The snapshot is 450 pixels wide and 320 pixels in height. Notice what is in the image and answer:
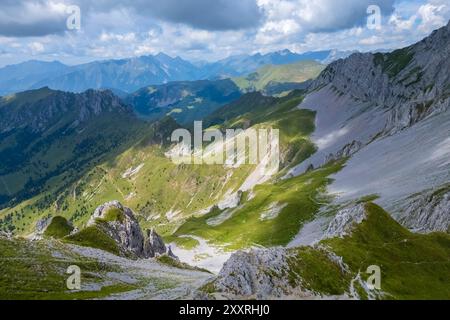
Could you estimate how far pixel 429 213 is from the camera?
11588 cm

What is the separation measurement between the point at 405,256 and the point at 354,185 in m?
118

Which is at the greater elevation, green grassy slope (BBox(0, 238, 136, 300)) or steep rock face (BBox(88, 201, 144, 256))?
green grassy slope (BBox(0, 238, 136, 300))

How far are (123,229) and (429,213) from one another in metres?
82.1

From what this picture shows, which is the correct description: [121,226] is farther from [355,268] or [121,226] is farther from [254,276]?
[254,276]

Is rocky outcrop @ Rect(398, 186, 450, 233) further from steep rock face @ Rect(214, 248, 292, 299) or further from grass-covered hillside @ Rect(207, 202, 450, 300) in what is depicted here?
steep rock face @ Rect(214, 248, 292, 299)

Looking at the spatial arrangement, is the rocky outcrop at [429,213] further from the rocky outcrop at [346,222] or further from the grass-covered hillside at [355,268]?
the rocky outcrop at [346,222]

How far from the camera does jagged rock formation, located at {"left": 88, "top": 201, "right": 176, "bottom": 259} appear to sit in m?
114

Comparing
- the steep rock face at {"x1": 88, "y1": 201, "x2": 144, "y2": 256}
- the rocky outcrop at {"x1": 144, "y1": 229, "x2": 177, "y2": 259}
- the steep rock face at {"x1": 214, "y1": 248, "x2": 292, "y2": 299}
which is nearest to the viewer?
the steep rock face at {"x1": 214, "y1": 248, "x2": 292, "y2": 299}

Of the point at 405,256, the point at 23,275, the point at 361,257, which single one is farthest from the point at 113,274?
the point at 405,256

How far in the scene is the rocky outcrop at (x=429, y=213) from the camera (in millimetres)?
109125

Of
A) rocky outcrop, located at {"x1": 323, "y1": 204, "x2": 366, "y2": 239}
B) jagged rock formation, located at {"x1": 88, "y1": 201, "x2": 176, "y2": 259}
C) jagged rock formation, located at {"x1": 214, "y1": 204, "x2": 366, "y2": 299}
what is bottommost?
jagged rock formation, located at {"x1": 88, "y1": 201, "x2": 176, "y2": 259}

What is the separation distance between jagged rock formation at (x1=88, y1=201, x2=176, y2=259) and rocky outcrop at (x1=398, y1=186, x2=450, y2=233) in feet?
229

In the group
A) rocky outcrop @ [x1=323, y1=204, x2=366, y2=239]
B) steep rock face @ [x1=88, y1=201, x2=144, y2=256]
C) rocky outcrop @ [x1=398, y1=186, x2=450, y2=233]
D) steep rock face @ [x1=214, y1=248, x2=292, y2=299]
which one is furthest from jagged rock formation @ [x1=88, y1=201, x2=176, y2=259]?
rocky outcrop @ [x1=398, y1=186, x2=450, y2=233]

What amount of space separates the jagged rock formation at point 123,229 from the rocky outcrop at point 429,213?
6984 centimetres
